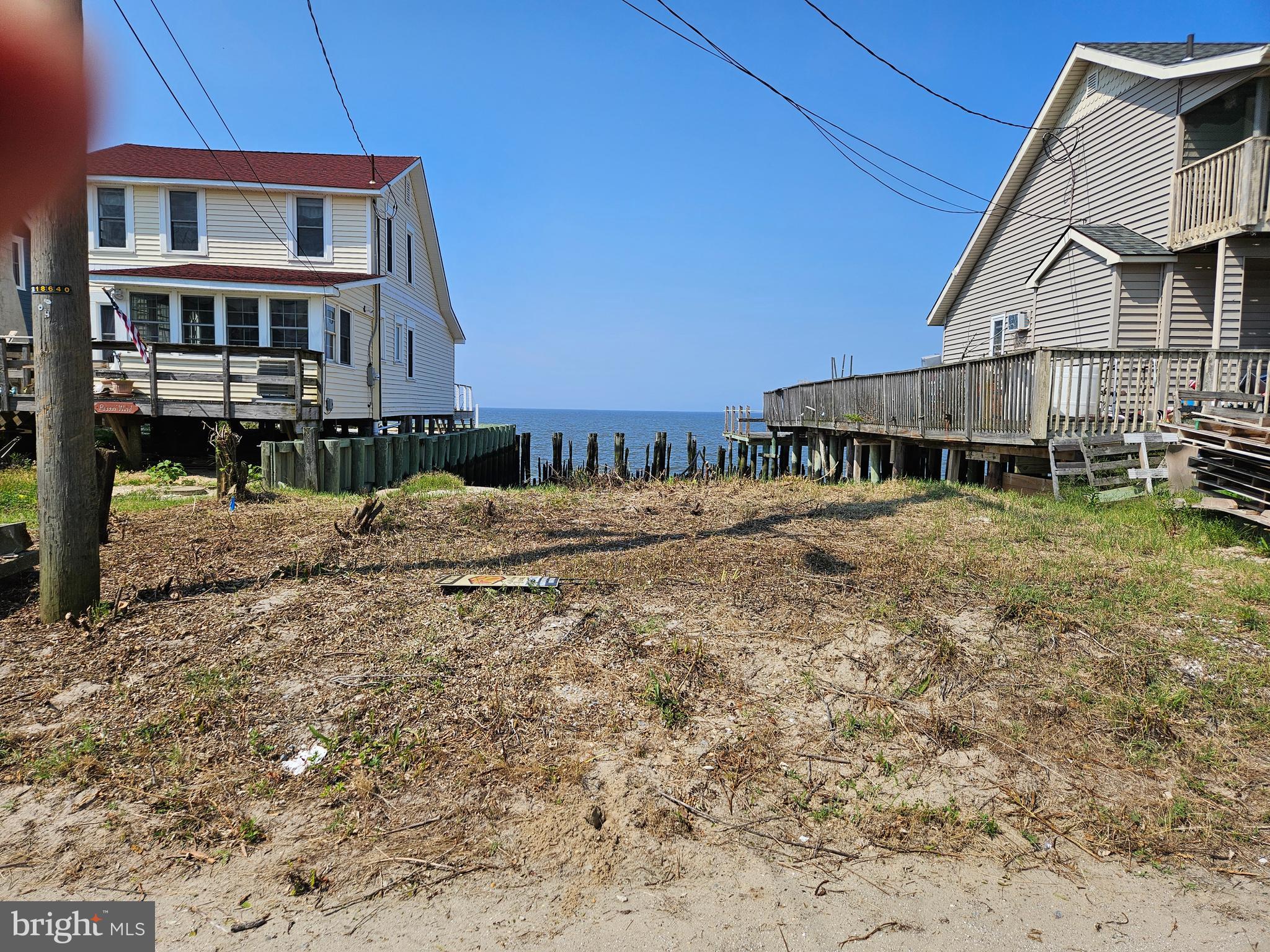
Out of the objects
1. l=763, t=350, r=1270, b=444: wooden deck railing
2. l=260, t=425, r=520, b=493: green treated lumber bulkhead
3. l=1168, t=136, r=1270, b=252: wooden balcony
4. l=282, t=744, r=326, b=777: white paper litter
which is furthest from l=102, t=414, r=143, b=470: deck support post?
l=1168, t=136, r=1270, b=252: wooden balcony

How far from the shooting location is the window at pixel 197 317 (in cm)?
1888

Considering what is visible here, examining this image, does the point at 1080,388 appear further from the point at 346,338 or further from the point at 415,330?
the point at 415,330

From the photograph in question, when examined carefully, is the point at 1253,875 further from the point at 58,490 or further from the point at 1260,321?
the point at 1260,321

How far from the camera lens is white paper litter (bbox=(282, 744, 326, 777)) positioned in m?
3.89

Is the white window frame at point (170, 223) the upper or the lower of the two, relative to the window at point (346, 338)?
upper

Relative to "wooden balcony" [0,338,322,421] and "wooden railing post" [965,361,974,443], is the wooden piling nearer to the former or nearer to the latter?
"wooden balcony" [0,338,322,421]

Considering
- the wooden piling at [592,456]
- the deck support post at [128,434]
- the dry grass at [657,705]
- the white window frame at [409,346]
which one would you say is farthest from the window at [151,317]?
the dry grass at [657,705]

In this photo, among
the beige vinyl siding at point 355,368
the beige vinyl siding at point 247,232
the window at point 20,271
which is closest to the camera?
the beige vinyl siding at point 355,368

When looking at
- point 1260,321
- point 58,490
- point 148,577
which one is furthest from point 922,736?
point 1260,321

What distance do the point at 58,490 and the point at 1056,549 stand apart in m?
8.65

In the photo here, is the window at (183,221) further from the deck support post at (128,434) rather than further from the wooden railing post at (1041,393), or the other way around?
the wooden railing post at (1041,393)

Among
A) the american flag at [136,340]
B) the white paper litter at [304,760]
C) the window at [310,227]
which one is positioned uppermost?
the window at [310,227]

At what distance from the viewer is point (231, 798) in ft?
12.0

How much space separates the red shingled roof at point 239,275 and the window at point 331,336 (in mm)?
774
